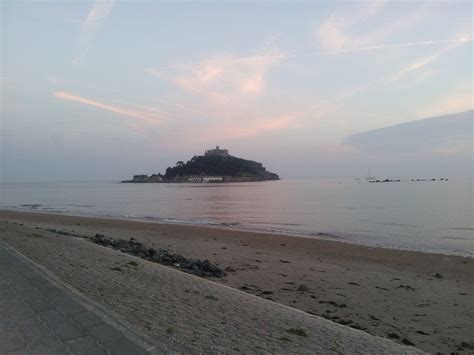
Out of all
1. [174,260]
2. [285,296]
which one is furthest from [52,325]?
[174,260]

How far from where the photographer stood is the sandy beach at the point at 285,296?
16.4ft

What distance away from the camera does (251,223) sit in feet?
98.8

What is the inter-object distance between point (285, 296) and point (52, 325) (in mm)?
6008

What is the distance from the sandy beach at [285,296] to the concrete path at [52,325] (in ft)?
1.59

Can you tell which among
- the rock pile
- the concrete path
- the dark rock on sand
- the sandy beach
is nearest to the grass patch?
the sandy beach

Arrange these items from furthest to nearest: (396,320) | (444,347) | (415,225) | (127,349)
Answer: (415,225) → (396,320) → (444,347) → (127,349)

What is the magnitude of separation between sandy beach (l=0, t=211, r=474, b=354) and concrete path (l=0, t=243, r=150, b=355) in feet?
1.59

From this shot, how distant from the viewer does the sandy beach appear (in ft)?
16.4

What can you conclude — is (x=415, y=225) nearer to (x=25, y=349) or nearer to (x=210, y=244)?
(x=210, y=244)

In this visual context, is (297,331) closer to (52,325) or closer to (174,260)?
(52,325)

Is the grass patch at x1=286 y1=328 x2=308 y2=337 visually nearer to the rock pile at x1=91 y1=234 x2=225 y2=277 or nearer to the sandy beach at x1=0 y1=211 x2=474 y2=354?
the sandy beach at x1=0 y1=211 x2=474 y2=354

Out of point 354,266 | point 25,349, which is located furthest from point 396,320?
point 25,349

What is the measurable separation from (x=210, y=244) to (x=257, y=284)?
8119mm

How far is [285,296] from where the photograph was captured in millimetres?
9172
